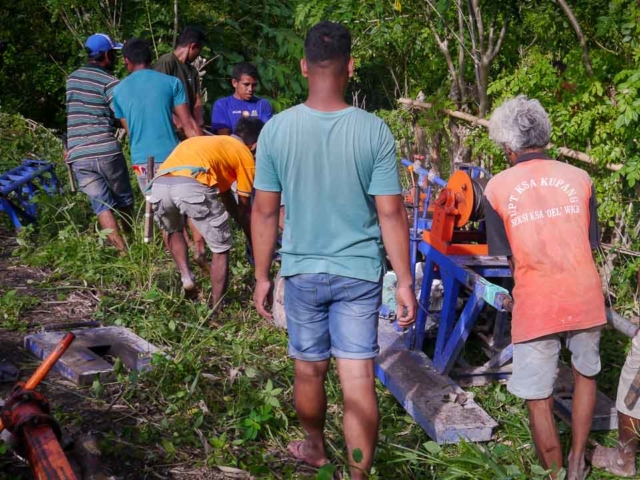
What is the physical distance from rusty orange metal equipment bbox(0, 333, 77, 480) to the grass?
1.01 meters

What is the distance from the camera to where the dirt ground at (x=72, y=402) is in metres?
3.63

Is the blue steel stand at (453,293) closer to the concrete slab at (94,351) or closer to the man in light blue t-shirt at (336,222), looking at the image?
the man in light blue t-shirt at (336,222)

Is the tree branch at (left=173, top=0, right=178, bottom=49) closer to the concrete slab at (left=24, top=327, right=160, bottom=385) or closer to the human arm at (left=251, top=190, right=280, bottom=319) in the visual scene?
the concrete slab at (left=24, top=327, right=160, bottom=385)

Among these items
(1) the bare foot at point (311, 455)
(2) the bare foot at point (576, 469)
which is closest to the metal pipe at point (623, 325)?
A: (2) the bare foot at point (576, 469)

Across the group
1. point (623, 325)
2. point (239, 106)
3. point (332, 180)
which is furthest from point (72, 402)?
point (239, 106)

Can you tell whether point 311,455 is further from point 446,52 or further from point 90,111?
point 446,52

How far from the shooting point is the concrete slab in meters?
4.49

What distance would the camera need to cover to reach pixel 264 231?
11.5ft

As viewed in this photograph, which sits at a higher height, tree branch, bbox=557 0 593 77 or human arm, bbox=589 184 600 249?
tree branch, bbox=557 0 593 77

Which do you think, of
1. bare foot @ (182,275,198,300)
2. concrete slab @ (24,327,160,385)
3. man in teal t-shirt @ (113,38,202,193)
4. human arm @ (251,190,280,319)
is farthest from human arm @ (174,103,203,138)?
human arm @ (251,190,280,319)

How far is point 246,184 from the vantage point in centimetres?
A: 568

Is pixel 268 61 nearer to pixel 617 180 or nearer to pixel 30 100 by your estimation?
pixel 30 100

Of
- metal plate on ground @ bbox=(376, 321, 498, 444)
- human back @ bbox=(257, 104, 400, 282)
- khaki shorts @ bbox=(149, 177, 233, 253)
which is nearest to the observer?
human back @ bbox=(257, 104, 400, 282)

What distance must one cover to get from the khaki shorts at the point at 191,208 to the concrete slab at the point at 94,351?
91 cm
